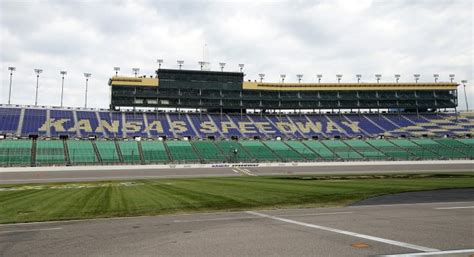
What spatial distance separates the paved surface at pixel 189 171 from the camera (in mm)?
52531

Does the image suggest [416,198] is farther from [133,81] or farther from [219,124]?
[133,81]

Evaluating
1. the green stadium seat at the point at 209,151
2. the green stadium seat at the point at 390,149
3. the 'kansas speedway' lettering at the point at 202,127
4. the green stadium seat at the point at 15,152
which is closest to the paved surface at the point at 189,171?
the green stadium seat at the point at 15,152

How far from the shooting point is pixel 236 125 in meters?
97.6

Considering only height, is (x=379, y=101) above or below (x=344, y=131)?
above

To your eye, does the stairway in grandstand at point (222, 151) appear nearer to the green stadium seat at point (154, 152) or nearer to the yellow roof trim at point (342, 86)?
the green stadium seat at point (154, 152)

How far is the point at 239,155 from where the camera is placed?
76438 mm

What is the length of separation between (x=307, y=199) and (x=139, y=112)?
8330 centimetres

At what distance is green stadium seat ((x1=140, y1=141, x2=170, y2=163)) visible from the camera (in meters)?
70.4

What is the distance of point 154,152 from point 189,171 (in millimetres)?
16055

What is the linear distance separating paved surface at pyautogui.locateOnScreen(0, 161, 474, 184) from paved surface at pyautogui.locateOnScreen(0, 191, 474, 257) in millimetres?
38654

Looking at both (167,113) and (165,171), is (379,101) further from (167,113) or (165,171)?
(165,171)

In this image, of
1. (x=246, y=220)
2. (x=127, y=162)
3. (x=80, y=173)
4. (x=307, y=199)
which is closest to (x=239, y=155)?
(x=127, y=162)

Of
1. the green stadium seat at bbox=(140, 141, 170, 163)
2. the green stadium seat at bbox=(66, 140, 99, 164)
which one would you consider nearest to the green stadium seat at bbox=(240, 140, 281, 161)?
the green stadium seat at bbox=(140, 141, 170, 163)

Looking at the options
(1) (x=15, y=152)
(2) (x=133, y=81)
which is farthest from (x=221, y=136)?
(1) (x=15, y=152)
